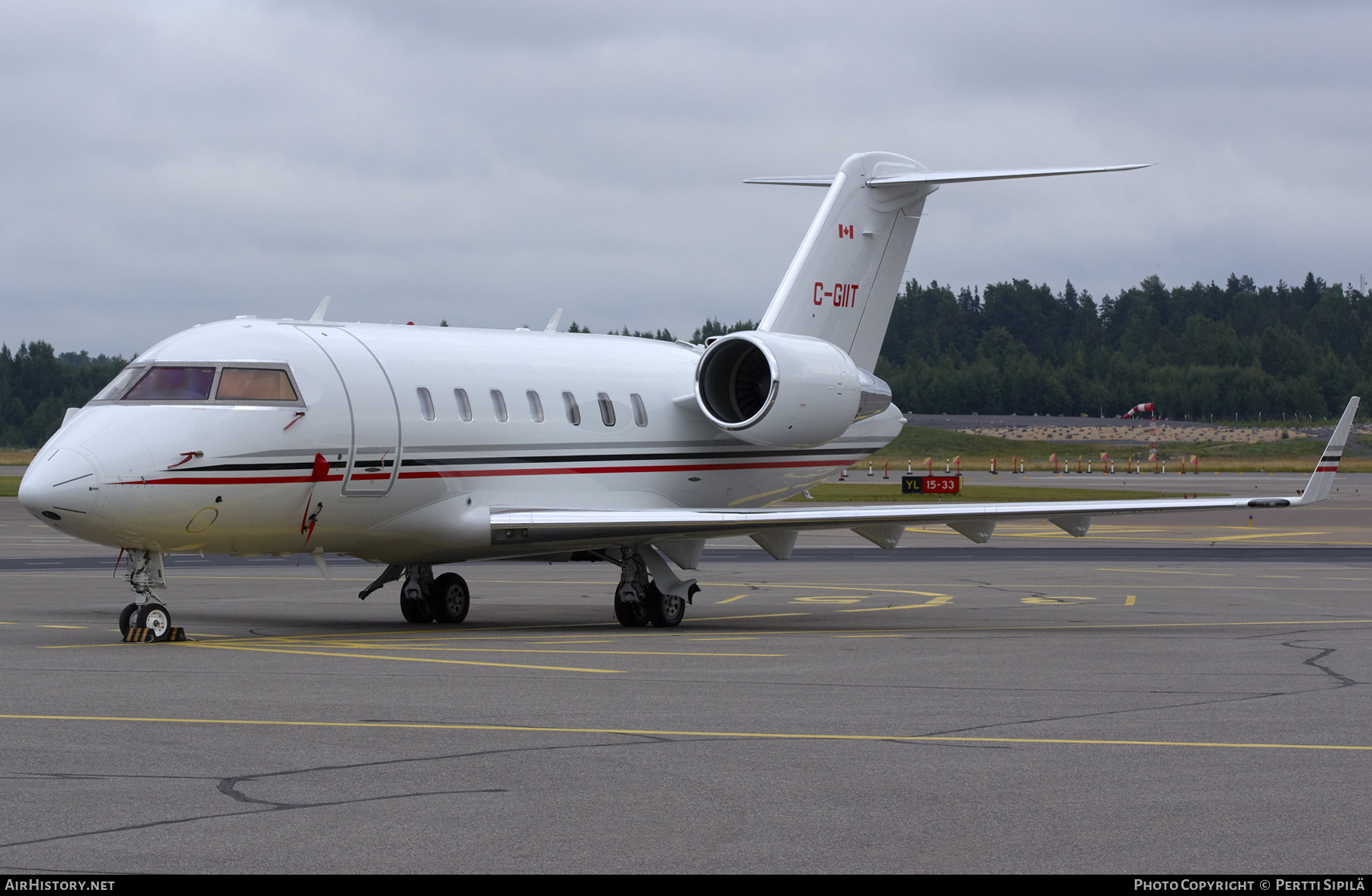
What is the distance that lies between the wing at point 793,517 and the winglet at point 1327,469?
0.01m

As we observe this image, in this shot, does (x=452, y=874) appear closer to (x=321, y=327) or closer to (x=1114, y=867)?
(x=1114, y=867)

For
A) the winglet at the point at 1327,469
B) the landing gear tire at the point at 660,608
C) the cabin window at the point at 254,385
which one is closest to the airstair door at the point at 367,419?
the cabin window at the point at 254,385

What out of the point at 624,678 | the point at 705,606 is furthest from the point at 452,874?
the point at 705,606

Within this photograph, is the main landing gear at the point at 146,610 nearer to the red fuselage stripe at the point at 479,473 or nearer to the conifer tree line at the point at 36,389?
the red fuselage stripe at the point at 479,473

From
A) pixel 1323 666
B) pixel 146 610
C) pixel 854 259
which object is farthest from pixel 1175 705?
pixel 854 259

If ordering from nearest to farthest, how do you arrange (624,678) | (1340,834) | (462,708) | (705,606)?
(1340,834) → (462,708) → (624,678) → (705,606)

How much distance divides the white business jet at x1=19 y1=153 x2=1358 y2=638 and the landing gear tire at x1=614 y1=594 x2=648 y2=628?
3 centimetres

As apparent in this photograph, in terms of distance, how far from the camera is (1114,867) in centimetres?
705

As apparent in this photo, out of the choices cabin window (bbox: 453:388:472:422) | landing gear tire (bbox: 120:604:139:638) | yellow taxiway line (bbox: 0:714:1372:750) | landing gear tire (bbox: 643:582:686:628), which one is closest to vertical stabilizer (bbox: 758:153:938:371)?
landing gear tire (bbox: 643:582:686:628)

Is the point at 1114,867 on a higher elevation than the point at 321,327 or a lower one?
lower

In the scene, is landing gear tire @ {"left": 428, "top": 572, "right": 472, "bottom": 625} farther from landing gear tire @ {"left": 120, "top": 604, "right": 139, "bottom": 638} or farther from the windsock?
the windsock

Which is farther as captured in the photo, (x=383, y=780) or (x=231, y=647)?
(x=231, y=647)

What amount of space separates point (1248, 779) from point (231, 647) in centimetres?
1070

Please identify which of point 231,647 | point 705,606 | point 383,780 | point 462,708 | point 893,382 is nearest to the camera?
point 383,780
